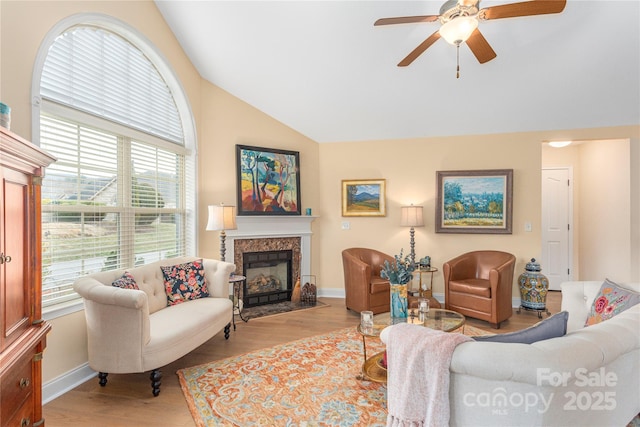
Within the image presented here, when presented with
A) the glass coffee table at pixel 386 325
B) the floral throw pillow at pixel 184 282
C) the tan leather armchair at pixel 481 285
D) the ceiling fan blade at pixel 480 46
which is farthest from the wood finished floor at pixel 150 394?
the ceiling fan blade at pixel 480 46

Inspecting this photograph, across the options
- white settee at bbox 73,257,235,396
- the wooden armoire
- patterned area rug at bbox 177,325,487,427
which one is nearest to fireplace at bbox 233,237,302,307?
patterned area rug at bbox 177,325,487,427

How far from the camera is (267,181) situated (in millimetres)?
4680

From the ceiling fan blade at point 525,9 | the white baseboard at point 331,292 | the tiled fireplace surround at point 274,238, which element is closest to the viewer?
the ceiling fan blade at point 525,9

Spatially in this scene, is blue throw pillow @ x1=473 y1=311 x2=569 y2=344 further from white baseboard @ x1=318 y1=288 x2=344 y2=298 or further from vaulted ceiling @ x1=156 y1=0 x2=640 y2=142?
white baseboard @ x1=318 y1=288 x2=344 y2=298

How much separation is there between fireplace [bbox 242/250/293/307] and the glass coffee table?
2.33 m

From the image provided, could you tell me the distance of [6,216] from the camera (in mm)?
1251

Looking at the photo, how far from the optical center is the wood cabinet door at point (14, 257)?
1.23 m

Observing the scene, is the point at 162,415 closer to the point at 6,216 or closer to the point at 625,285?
the point at 6,216

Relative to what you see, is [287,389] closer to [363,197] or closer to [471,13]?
[471,13]

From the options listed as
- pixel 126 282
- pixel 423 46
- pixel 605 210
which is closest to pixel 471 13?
pixel 423 46

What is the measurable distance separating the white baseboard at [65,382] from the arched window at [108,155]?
22.1 inches

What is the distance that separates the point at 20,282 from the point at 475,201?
487 cm

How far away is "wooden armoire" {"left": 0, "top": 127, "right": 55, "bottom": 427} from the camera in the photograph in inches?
48.0

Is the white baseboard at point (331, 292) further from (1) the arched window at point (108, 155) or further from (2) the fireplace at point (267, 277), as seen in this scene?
(1) the arched window at point (108, 155)
